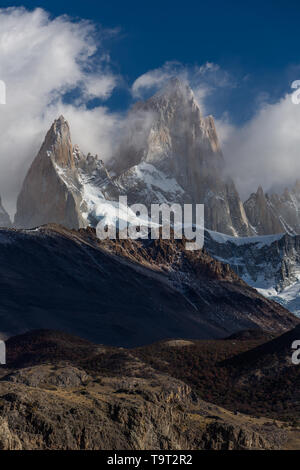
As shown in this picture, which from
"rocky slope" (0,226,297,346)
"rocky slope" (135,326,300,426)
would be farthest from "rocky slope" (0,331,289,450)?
"rocky slope" (0,226,297,346)

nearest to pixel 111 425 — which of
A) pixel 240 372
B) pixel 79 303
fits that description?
pixel 240 372

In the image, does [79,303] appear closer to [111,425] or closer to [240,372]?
[240,372]

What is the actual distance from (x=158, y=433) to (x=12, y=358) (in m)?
73.9

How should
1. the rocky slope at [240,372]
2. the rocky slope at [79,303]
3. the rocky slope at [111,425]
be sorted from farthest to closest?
the rocky slope at [79,303], the rocky slope at [240,372], the rocky slope at [111,425]

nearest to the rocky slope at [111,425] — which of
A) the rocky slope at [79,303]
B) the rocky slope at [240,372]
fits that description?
the rocky slope at [240,372]

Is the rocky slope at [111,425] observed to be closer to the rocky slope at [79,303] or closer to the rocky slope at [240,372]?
the rocky slope at [240,372]

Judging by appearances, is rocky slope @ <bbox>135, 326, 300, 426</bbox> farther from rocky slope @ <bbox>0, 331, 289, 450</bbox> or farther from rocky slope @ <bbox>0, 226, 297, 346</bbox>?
rocky slope @ <bbox>0, 226, 297, 346</bbox>

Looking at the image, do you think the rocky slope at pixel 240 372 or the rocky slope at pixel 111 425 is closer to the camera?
the rocky slope at pixel 111 425

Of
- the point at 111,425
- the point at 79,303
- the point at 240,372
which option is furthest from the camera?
the point at 79,303

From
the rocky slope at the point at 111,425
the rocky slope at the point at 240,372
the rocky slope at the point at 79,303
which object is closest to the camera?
the rocky slope at the point at 111,425

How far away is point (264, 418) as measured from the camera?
2719 inches

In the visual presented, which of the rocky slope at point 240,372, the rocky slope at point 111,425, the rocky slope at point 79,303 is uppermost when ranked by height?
the rocky slope at point 79,303
